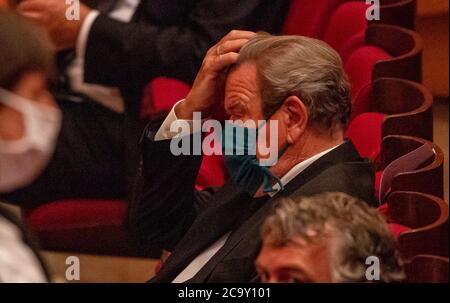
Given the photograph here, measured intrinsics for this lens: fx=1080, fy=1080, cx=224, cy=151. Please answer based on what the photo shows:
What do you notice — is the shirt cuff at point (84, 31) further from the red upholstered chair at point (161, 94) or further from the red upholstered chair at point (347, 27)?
the red upholstered chair at point (347, 27)

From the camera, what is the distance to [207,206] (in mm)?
1636

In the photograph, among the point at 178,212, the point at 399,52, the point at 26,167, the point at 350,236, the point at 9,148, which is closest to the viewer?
the point at 350,236

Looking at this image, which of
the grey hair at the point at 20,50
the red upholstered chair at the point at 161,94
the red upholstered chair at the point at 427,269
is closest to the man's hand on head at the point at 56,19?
the red upholstered chair at the point at 161,94

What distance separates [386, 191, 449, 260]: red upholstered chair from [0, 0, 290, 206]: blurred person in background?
760 mm

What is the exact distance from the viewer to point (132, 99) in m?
2.14

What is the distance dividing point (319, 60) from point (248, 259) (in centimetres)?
29

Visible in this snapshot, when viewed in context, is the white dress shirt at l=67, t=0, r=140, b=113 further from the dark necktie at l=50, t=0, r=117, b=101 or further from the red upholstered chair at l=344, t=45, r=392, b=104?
the red upholstered chair at l=344, t=45, r=392, b=104

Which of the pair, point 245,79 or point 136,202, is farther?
point 136,202

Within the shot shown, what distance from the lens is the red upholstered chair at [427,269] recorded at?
1.23 meters

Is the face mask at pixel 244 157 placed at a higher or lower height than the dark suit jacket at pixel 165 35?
lower

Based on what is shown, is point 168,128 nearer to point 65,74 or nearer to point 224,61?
point 224,61

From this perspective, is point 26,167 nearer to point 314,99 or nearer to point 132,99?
point 314,99

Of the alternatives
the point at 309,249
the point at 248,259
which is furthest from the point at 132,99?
the point at 309,249

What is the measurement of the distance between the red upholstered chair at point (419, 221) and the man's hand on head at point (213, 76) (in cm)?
32
